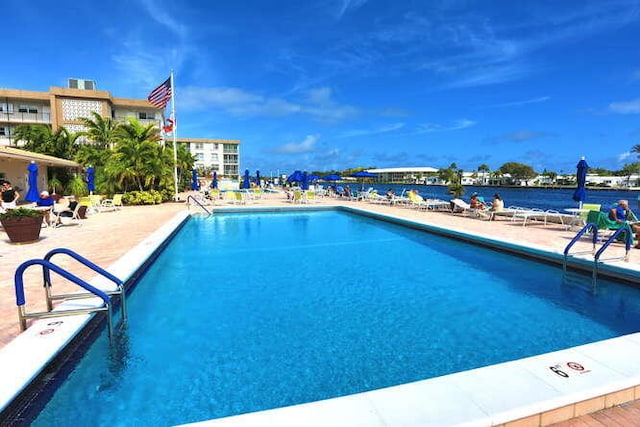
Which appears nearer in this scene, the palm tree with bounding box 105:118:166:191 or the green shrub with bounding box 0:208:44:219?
the green shrub with bounding box 0:208:44:219

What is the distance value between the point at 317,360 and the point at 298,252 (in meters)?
5.52

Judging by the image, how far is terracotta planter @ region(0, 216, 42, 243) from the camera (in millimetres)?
7836

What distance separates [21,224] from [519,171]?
11867 centimetres

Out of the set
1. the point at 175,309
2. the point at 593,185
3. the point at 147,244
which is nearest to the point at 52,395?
the point at 175,309

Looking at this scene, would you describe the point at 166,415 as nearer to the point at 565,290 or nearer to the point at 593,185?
the point at 565,290

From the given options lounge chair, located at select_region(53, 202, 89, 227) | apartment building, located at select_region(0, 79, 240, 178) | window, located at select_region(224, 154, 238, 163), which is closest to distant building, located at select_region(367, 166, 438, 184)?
window, located at select_region(224, 154, 238, 163)

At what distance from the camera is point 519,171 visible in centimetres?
10575

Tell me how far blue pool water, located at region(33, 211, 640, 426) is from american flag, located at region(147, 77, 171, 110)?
1256cm

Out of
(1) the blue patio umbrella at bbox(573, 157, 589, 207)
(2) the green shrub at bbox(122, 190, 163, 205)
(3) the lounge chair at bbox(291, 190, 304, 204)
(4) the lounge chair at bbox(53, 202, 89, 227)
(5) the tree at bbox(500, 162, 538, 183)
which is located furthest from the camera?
(5) the tree at bbox(500, 162, 538, 183)

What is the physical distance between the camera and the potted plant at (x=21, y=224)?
784 cm

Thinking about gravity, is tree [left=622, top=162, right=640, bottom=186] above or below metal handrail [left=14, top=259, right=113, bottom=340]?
above

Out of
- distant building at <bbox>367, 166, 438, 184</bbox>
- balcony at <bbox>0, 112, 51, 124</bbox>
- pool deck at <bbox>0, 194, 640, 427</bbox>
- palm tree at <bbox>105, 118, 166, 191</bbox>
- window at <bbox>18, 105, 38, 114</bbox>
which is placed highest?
window at <bbox>18, 105, 38, 114</bbox>

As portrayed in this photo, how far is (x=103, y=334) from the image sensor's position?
14.1ft

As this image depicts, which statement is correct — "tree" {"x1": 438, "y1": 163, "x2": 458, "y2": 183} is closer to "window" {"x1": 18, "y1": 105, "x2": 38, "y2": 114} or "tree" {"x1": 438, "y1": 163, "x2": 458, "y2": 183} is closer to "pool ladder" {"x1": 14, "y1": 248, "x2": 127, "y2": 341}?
"window" {"x1": 18, "y1": 105, "x2": 38, "y2": 114}
